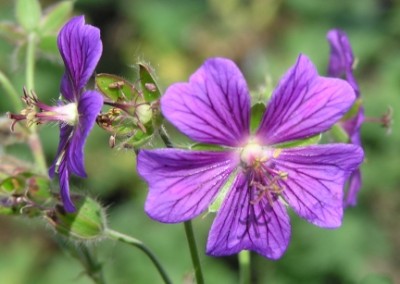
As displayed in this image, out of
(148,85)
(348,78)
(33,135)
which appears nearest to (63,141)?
(148,85)

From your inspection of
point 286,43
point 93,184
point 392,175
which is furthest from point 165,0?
point 392,175

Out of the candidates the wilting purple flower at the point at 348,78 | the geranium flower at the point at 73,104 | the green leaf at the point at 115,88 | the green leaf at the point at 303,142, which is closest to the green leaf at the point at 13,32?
the geranium flower at the point at 73,104

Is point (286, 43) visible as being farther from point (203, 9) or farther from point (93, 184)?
point (93, 184)

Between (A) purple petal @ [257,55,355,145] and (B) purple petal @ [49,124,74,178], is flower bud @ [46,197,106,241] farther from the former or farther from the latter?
(A) purple petal @ [257,55,355,145]

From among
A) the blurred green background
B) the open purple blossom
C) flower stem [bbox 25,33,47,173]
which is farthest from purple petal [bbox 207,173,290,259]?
the blurred green background

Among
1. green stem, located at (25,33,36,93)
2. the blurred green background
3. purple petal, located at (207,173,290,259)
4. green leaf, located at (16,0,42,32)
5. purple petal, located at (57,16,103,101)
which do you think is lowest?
the blurred green background

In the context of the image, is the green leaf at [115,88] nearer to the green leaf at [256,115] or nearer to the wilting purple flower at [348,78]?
the green leaf at [256,115]
